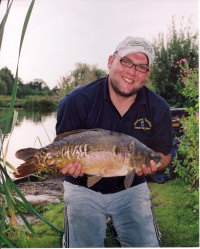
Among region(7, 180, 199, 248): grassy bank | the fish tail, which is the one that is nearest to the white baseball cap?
the fish tail

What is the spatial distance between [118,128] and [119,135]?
405 mm

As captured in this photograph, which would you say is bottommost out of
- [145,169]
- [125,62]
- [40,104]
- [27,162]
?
[40,104]

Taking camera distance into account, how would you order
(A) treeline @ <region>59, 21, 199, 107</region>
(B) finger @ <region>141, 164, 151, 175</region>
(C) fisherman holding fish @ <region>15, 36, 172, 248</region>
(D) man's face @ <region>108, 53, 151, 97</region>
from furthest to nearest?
(A) treeline @ <region>59, 21, 199, 107</region>
(D) man's face @ <region>108, 53, 151, 97</region>
(C) fisherman holding fish @ <region>15, 36, 172, 248</region>
(B) finger @ <region>141, 164, 151, 175</region>

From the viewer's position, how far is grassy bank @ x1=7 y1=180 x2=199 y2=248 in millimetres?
3186

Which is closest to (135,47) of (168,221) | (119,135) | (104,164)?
(119,135)

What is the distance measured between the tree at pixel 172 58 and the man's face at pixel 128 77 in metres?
5.59

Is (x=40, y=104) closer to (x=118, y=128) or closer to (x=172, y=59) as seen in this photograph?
(x=172, y=59)

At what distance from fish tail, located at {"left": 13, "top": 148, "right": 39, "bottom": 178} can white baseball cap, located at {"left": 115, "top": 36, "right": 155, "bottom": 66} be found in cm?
119

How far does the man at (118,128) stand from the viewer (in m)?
2.77

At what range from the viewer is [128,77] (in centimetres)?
289

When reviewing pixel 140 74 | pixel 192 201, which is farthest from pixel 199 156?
pixel 140 74

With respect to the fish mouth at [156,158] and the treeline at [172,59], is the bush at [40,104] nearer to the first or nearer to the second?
the treeline at [172,59]

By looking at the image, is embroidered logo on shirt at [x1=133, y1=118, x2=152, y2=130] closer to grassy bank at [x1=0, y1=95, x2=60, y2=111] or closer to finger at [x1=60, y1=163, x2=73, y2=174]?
finger at [x1=60, y1=163, x2=73, y2=174]

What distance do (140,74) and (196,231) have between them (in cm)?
159
